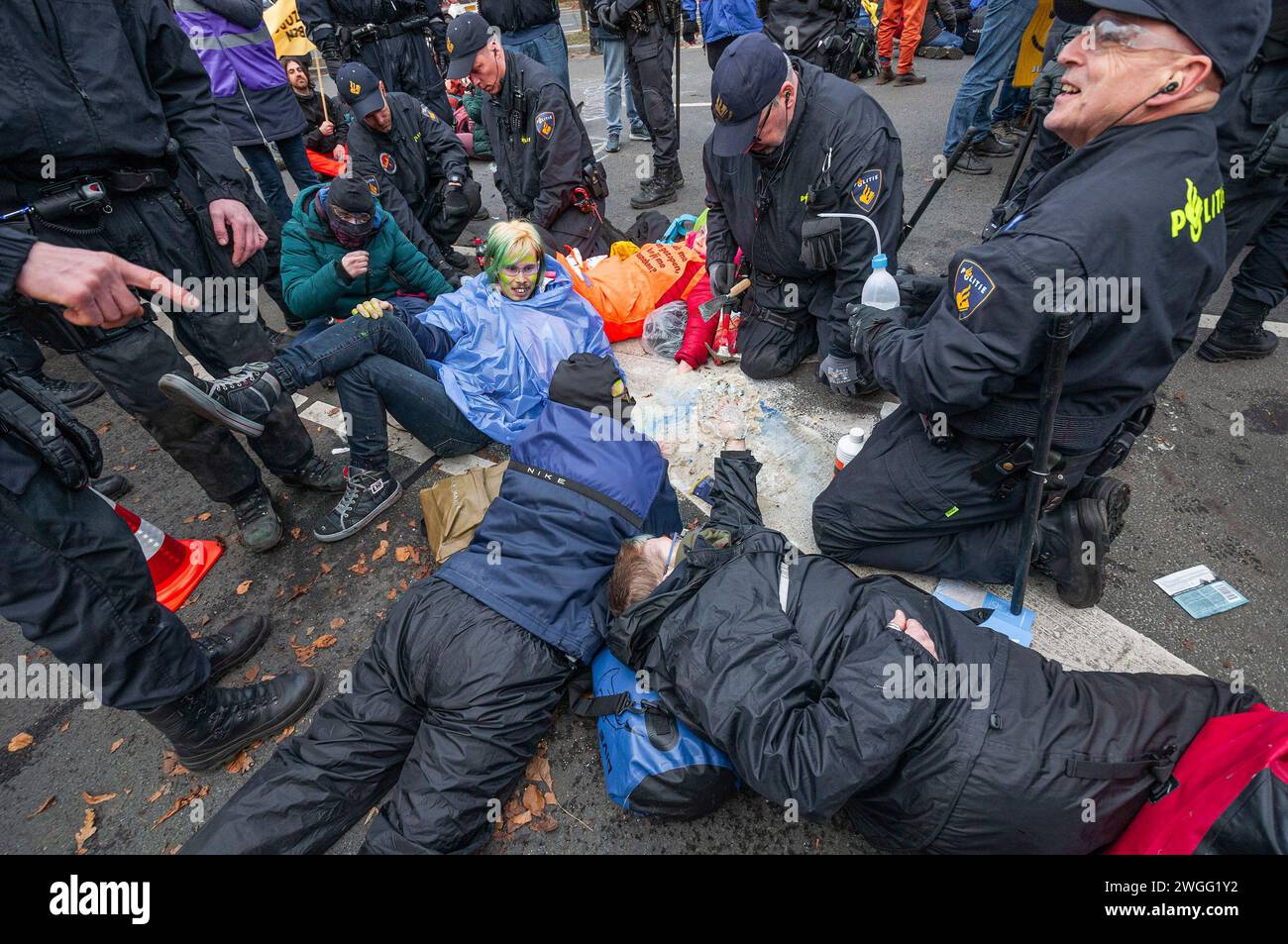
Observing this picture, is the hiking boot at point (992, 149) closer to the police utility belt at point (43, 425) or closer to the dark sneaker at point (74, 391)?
the police utility belt at point (43, 425)

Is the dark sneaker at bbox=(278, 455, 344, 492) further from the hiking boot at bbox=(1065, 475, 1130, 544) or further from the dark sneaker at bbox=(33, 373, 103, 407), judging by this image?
the hiking boot at bbox=(1065, 475, 1130, 544)

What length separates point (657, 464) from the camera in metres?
2.42

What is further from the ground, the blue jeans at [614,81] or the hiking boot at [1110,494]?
the blue jeans at [614,81]

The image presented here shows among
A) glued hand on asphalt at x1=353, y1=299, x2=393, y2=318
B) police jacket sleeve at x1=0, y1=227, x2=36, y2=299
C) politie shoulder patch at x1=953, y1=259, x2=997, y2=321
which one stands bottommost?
glued hand on asphalt at x1=353, y1=299, x2=393, y2=318

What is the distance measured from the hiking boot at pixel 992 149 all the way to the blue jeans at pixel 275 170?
19.0ft

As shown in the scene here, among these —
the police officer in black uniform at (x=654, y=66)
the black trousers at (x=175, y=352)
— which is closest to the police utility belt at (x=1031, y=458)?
the black trousers at (x=175, y=352)

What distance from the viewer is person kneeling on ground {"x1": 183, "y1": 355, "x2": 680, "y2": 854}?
→ 1.94m

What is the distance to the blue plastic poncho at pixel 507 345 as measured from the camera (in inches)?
134

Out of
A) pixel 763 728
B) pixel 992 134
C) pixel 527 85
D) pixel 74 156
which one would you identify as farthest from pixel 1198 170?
pixel 992 134

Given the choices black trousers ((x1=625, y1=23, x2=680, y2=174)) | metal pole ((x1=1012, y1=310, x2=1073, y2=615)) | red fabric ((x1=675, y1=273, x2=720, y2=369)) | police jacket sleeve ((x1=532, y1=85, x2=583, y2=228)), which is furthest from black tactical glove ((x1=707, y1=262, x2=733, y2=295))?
black trousers ((x1=625, y1=23, x2=680, y2=174))

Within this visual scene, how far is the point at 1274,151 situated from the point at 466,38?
432 cm

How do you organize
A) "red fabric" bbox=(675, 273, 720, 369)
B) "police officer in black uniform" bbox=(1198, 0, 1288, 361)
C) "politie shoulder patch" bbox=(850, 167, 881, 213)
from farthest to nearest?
"red fabric" bbox=(675, 273, 720, 369)
"politie shoulder patch" bbox=(850, 167, 881, 213)
"police officer in black uniform" bbox=(1198, 0, 1288, 361)

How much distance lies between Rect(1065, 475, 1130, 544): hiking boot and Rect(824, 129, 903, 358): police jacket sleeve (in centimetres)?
119
